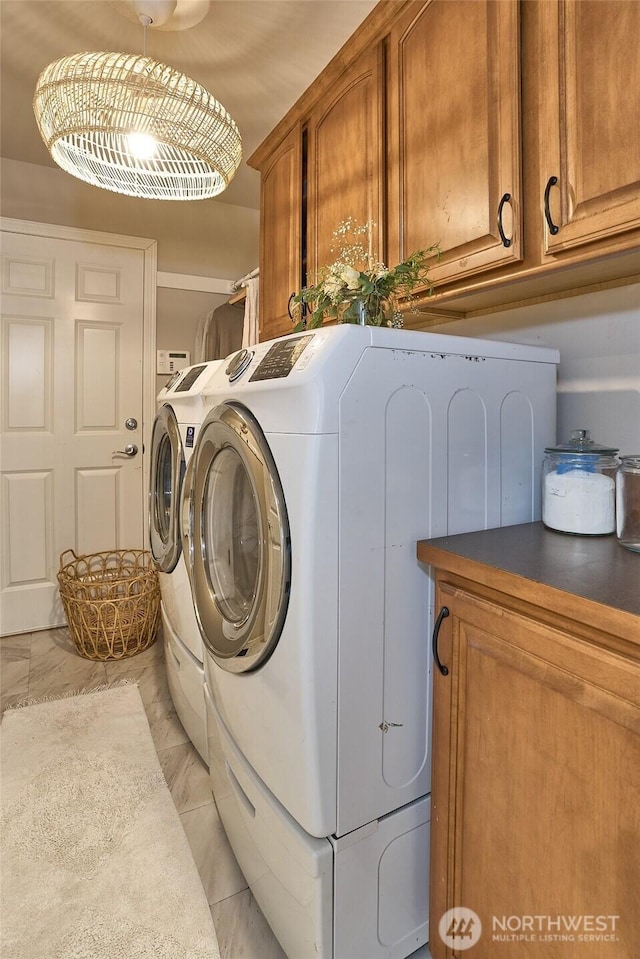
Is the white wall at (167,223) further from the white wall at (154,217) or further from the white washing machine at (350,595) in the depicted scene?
the white washing machine at (350,595)

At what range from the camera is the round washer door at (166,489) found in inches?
69.5

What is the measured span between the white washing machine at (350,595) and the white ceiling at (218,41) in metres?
1.40

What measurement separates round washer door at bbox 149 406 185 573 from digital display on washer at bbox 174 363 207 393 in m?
0.10

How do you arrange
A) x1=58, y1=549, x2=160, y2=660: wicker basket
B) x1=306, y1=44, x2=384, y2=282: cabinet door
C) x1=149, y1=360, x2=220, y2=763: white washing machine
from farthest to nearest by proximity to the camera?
x1=58, y1=549, x2=160, y2=660: wicker basket, x1=149, y1=360, x2=220, y2=763: white washing machine, x1=306, y1=44, x2=384, y2=282: cabinet door

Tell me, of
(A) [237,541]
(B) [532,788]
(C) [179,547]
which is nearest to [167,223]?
(C) [179,547]

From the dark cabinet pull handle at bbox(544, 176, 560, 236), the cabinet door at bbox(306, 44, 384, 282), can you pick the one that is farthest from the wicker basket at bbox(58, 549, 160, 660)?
the dark cabinet pull handle at bbox(544, 176, 560, 236)

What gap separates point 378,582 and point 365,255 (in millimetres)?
1072

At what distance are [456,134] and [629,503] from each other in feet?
3.23

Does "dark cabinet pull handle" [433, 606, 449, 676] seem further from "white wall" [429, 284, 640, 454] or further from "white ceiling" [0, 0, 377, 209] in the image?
"white ceiling" [0, 0, 377, 209]

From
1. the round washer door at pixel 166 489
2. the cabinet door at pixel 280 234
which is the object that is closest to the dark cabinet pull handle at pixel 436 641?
the round washer door at pixel 166 489

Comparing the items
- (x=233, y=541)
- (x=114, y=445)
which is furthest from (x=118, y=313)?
(x=233, y=541)

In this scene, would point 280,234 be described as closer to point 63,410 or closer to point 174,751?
point 63,410

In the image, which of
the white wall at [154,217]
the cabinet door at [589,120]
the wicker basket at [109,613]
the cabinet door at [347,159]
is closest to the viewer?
the cabinet door at [589,120]

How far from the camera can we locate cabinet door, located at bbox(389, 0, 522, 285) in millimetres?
1129
